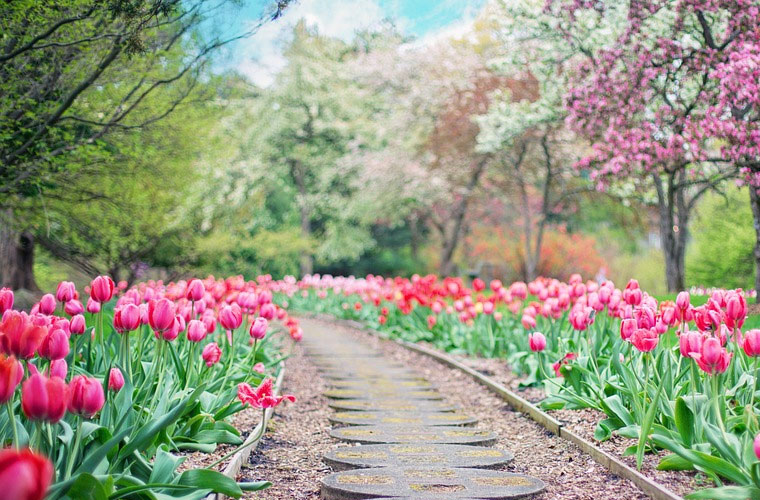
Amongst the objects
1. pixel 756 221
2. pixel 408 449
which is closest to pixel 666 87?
pixel 756 221

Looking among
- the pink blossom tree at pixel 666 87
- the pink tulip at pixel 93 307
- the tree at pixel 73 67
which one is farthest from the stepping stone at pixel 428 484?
the pink blossom tree at pixel 666 87

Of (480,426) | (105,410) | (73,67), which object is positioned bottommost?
(480,426)

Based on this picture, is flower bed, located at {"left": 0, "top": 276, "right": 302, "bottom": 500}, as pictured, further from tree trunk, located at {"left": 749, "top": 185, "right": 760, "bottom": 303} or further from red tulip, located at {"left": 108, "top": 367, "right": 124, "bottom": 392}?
tree trunk, located at {"left": 749, "top": 185, "right": 760, "bottom": 303}

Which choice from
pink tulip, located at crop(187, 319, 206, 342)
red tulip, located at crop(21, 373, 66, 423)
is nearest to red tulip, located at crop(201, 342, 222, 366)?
pink tulip, located at crop(187, 319, 206, 342)

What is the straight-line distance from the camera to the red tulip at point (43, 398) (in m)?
2.42

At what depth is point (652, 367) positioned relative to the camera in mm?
4844

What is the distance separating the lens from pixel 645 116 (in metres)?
12.9

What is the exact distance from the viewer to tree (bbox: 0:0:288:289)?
602 cm

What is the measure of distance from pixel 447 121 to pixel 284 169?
28.1ft

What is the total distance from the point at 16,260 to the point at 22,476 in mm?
12678

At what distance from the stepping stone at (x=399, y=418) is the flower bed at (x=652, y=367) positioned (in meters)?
0.77

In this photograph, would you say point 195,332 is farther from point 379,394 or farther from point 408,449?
point 379,394

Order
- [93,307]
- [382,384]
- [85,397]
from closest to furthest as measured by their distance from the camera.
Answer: [85,397] < [93,307] < [382,384]

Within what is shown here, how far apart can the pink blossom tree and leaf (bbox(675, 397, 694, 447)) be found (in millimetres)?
5961
